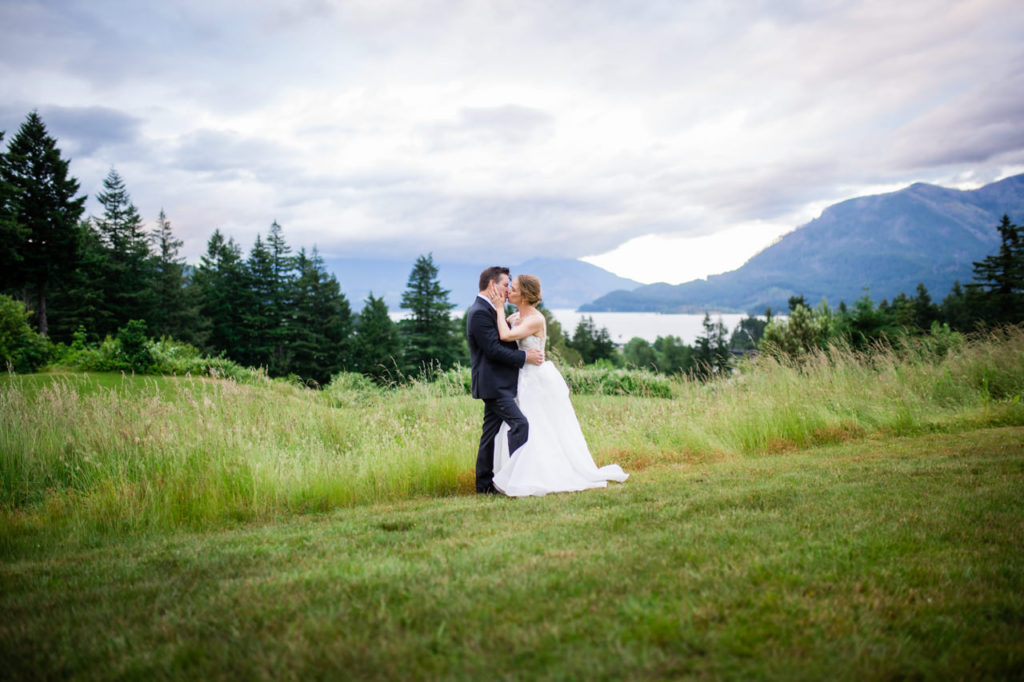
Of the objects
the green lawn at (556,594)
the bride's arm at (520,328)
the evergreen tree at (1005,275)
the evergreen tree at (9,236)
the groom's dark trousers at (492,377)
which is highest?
the evergreen tree at (9,236)

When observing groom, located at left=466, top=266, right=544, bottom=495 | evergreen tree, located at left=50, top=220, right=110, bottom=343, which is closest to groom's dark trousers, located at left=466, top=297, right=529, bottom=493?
groom, located at left=466, top=266, right=544, bottom=495

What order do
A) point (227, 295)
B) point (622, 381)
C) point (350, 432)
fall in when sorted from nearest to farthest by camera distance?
point (350, 432) → point (622, 381) → point (227, 295)

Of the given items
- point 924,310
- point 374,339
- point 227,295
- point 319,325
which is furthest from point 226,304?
point 924,310

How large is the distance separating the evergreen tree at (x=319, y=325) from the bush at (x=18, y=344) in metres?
31.6

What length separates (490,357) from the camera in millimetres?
6262

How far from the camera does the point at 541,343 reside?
6648 millimetres

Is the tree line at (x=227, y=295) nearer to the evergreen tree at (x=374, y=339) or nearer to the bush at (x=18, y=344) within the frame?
the evergreen tree at (x=374, y=339)

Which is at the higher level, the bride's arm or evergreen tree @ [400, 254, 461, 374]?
evergreen tree @ [400, 254, 461, 374]

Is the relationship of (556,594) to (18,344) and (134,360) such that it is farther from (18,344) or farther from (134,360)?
(18,344)

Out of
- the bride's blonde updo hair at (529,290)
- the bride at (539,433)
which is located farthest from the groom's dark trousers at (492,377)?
the bride's blonde updo hair at (529,290)

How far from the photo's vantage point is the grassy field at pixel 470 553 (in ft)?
7.88

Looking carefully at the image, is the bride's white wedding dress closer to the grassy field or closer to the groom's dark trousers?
the groom's dark trousers

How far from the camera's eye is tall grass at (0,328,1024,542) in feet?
18.5

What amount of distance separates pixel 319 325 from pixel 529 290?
5254 cm
